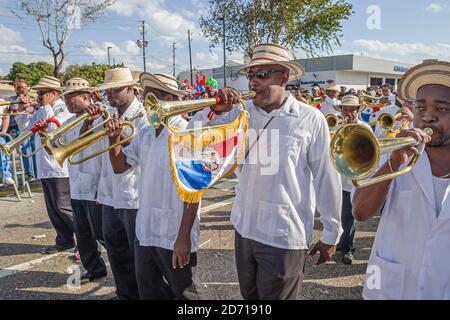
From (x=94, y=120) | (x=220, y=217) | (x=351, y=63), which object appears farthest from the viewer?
(x=351, y=63)

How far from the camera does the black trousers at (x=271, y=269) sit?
2.55 m

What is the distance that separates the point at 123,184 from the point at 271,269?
1.64m

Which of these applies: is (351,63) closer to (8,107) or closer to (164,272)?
(8,107)

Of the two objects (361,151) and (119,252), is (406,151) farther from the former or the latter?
(119,252)

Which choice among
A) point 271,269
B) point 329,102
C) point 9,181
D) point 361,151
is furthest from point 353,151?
point 329,102

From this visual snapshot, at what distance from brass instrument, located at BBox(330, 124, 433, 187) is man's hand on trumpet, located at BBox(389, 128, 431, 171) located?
0.09 feet

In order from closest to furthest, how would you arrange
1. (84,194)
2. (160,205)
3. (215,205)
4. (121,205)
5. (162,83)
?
(160,205) → (162,83) → (121,205) → (84,194) → (215,205)

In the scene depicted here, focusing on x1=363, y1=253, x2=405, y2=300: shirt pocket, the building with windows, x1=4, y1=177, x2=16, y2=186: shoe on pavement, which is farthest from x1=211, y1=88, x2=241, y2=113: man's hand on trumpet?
the building with windows

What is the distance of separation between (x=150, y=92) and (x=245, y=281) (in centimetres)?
166

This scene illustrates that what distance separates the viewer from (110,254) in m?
3.55

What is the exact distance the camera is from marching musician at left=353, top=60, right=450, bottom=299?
184cm

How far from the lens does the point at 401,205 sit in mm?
1964
